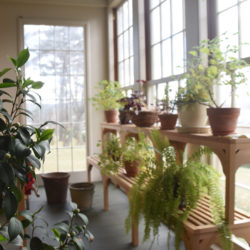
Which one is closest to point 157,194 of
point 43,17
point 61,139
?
point 61,139

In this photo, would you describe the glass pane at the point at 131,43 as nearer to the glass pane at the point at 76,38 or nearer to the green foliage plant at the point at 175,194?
the glass pane at the point at 76,38

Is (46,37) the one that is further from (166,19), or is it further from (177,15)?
(177,15)

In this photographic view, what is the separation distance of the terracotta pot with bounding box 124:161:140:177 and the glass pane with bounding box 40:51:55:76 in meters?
2.67

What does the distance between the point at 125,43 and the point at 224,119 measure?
3258 millimetres

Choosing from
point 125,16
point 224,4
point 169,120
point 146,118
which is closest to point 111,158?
point 146,118

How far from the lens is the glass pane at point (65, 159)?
539cm

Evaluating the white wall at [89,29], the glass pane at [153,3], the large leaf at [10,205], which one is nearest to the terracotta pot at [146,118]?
the glass pane at [153,3]

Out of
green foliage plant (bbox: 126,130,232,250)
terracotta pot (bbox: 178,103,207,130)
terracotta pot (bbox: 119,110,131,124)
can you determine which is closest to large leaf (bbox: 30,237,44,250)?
green foliage plant (bbox: 126,130,232,250)

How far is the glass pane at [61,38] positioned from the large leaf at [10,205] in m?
4.35

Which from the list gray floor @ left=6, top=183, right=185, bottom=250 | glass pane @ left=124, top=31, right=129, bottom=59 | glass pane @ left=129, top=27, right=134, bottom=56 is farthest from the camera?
glass pane @ left=124, top=31, right=129, bottom=59

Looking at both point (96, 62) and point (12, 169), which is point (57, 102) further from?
point (12, 169)

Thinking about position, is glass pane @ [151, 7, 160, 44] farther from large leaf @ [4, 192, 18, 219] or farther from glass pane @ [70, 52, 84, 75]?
large leaf @ [4, 192, 18, 219]

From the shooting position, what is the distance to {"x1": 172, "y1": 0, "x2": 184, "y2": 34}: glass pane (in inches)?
129

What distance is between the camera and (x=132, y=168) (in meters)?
3.27
